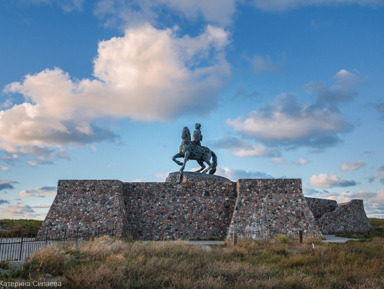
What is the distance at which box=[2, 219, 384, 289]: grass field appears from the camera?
405 inches

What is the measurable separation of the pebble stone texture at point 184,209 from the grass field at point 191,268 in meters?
6.97

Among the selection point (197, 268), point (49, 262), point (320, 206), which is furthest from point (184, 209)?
point (320, 206)

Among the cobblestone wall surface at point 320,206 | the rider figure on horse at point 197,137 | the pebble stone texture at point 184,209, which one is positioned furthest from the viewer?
the cobblestone wall surface at point 320,206

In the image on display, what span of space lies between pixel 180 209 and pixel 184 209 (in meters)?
0.29

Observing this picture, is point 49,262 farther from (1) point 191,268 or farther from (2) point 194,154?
(2) point 194,154

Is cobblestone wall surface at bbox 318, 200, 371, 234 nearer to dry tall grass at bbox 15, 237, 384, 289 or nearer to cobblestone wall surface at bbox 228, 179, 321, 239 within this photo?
cobblestone wall surface at bbox 228, 179, 321, 239

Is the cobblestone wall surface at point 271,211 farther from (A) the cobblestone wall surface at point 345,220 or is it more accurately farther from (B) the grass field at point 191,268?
(A) the cobblestone wall surface at point 345,220


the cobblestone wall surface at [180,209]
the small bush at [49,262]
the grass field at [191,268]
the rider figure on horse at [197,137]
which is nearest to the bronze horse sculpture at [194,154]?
the rider figure on horse at [197,137]

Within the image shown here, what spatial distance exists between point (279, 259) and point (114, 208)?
1264 centimetres

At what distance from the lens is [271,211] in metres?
23.9

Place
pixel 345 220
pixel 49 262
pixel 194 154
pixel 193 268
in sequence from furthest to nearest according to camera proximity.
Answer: pixel 345 220 → pixel 194 154 → pixel 193 268 → pixel 49 262

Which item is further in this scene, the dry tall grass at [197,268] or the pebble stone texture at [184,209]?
the pebble stone texture at [184,209]

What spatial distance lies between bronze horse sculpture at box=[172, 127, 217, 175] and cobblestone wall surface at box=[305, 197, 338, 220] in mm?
10662

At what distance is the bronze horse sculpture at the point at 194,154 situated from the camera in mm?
27062
